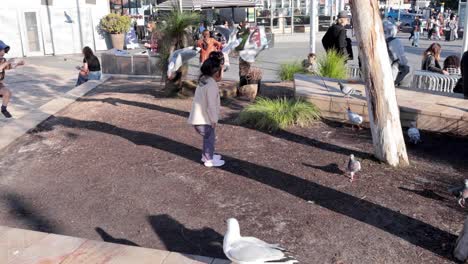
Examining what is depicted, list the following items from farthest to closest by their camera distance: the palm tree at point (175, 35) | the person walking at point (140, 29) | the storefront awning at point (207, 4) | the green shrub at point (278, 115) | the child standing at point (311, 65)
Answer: the person walking at point (140, 29) → the storefront awning at point (207, 4) → the child standing at point (311, 65) → the palm tree at point (175, 35) → the green shrub at point (278, 115)

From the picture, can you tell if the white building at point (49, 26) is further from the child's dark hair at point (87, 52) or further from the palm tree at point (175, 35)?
the palm tree at point (175, 35)

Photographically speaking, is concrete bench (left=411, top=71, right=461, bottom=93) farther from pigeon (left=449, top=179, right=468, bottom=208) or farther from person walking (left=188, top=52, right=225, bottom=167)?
person walking (left=188, top=52, right=225, bottom=167)

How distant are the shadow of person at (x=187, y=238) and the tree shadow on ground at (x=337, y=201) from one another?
3.89 feet

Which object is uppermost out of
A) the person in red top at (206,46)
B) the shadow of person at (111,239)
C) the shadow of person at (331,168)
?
the person in red top at (206,46)

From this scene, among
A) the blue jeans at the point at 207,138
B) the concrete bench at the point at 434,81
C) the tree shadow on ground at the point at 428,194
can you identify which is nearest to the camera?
the tree shadow on ground at the point at 428,194

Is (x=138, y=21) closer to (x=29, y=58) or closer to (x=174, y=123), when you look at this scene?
(x=29, y=58)

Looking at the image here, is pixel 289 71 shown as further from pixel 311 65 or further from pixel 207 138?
pixel 207 138

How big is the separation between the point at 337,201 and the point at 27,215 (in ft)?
10.5

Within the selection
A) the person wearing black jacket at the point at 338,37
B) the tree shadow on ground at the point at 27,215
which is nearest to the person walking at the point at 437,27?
the person wearing black jacket at the point at 338,37

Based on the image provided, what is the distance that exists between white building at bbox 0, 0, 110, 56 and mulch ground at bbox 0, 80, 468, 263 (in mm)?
14822

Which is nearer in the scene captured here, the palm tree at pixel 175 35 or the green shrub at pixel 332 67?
the palm tree at pixel 175 35

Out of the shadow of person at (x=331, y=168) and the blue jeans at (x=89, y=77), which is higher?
the blue jeans at (x=89, y=77)

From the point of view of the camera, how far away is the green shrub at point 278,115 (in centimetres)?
744

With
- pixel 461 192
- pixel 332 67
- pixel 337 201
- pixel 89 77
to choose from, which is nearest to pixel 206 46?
pixel 332 67
